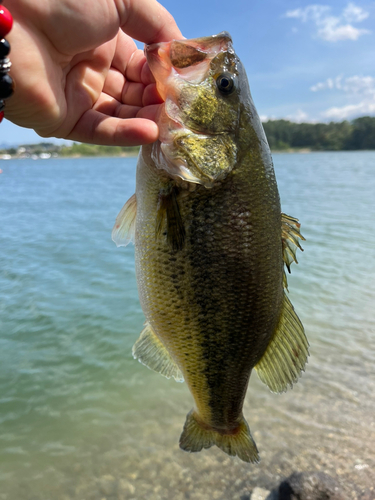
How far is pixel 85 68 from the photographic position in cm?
226

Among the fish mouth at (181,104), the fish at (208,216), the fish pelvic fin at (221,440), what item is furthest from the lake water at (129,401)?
the fish mouth at (181,104)

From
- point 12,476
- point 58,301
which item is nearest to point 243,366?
point 12,476

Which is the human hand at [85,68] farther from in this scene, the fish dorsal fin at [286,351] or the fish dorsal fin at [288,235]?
the fish dorsal fin at [286,351]

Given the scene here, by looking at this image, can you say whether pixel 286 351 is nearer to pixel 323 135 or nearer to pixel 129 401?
pixel 129 401

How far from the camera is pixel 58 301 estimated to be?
880 cm

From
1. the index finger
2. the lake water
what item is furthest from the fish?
the lake water

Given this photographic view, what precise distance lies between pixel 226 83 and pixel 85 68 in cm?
95

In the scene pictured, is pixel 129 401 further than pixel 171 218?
Yes

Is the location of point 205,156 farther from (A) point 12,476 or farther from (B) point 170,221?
(A) point 12,476

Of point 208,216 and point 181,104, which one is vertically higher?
point 181,104

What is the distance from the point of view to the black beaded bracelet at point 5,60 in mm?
1490

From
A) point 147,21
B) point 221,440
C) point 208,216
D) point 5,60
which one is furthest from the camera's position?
point 221,440

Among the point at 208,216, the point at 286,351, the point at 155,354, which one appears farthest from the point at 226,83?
the point at 155,354

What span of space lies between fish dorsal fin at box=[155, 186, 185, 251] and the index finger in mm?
959
